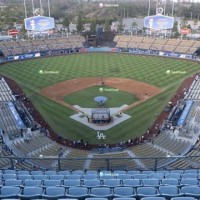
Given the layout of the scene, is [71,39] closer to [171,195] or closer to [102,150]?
[102,150]

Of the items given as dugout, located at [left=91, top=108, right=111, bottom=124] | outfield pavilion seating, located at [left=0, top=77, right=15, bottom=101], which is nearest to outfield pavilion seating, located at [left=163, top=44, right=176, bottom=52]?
dugout, located at [left=91, top=108, right=111, bottom=124]

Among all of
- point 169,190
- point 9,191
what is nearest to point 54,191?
point 9,191

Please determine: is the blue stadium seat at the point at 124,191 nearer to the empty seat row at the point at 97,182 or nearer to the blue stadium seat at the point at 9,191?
the empty seat row at the point at 97,182

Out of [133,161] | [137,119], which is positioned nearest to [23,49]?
[137,119]

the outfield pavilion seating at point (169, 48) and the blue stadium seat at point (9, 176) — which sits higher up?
the blue stadium seat at point (9, 176)

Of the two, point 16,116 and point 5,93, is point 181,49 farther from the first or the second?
point 16,116

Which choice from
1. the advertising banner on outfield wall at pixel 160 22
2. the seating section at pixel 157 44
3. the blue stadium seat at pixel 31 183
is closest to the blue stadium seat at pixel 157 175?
the blue stadium seat at pixel 31 183
